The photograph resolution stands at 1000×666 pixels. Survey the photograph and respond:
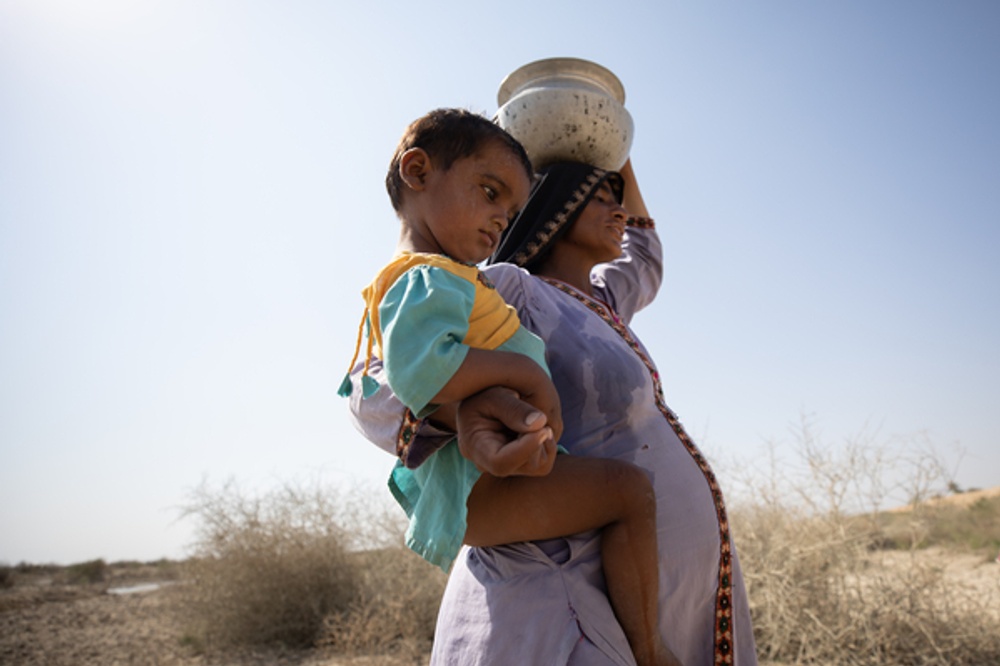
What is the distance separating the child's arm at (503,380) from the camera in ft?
3.09

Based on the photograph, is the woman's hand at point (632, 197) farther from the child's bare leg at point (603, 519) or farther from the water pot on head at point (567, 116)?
the child's bare leg at point (603, 519)

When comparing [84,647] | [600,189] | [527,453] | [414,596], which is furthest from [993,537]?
[84,647]

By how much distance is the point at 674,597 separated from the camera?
4.15 feet

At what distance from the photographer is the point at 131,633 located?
840 cm

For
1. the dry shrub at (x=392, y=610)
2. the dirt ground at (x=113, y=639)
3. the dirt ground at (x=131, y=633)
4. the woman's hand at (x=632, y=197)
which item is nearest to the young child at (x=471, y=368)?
the woman's hand at (x=632, y=197)

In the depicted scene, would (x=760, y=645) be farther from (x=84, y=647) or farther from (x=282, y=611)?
(x=84, y=647)

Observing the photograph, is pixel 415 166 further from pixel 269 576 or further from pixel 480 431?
pixel 269 576

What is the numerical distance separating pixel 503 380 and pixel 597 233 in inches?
41.4

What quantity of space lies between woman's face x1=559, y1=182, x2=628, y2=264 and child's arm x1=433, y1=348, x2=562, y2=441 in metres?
0.95

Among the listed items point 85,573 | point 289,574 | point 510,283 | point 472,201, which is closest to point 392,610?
point 289,574

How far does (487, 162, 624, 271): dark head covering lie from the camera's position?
1843 mm

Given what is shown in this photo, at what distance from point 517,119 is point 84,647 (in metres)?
8.43

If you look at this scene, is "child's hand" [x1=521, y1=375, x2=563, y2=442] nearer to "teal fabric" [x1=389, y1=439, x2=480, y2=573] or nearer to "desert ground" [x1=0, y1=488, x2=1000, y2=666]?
"teal fabric" [x1=389, y1=439, x2=480, y2=573]

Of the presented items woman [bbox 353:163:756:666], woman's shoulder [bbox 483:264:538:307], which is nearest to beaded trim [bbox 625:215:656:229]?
woman [bbox 353:163:756:666]
